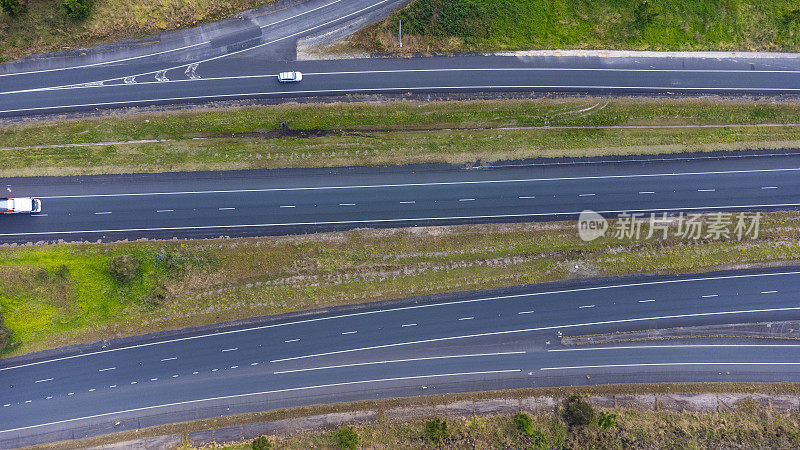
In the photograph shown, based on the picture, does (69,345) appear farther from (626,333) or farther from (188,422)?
(626,333)

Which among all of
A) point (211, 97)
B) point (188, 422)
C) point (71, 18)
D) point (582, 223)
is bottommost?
point (188, 422)

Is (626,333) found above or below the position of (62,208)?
below

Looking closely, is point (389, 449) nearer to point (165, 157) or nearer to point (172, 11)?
point (165, 157)

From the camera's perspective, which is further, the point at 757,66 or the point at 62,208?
the point at 757,66

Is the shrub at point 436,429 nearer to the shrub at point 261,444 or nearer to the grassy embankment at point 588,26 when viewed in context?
the shrub at point 261,444

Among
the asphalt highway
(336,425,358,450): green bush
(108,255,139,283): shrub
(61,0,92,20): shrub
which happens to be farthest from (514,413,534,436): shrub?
(61,0,92,20): shrub

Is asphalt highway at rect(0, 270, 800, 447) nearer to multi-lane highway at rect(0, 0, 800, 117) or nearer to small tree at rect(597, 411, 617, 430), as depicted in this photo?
small tree at rect(597, 411, 617, 430)

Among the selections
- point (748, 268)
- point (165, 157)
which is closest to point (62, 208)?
point (165, 157)
